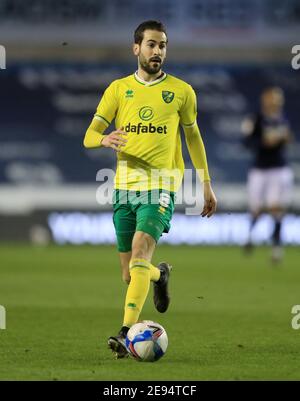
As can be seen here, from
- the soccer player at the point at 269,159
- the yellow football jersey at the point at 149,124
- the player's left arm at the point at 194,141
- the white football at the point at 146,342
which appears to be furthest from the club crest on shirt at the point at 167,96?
the soccer player at the point at 269,159

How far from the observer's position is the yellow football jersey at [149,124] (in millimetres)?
7699

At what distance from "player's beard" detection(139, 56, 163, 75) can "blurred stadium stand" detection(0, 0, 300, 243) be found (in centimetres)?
1386

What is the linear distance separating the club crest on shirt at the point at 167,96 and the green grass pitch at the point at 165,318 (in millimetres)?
1657

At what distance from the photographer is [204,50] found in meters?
23.1

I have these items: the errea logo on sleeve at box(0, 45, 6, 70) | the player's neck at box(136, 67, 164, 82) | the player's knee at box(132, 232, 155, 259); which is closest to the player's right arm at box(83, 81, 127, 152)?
the player's neck at box(136, 67, 164, 82)

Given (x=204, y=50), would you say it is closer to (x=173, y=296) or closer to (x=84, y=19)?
(x=84, y=19)

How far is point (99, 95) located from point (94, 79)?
0.34 m

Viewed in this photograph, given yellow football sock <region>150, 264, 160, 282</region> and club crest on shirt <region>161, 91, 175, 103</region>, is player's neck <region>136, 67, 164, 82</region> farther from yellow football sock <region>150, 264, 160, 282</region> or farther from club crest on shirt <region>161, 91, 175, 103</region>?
yellow football sock <region>150, 264, 160, 282</region>

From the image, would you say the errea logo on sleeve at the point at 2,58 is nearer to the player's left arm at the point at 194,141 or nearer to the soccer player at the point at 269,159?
the soccer player at the point at 269,159

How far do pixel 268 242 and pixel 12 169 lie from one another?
16.6ft

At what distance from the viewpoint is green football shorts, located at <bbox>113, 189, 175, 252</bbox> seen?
7520 mm

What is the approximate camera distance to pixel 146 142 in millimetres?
7703
